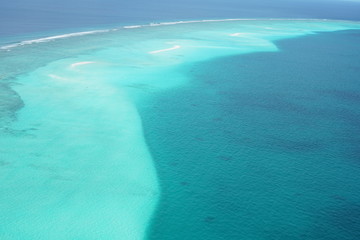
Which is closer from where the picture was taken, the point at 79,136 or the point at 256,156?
the point at 256,156

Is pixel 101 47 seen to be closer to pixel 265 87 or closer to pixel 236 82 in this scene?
pixel 236 82

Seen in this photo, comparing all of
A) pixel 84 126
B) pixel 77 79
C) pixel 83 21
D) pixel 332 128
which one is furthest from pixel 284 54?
pixel 83 21

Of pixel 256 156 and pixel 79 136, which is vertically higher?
pixel 79 136

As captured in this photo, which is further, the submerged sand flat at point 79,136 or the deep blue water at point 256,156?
the deep blue water at point 256,156
